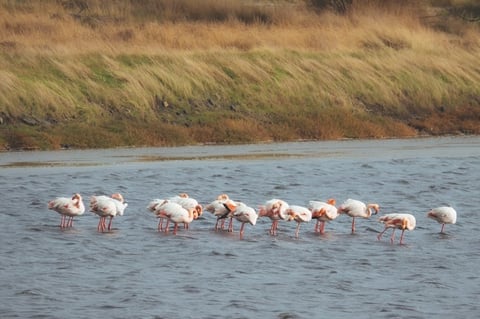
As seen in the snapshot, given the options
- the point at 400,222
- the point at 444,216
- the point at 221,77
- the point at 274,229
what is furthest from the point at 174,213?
the point at 221,77

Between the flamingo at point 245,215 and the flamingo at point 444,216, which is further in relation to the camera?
the flamingo at point 444,216

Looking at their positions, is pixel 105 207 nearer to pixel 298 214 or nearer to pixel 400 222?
pixel 298 214

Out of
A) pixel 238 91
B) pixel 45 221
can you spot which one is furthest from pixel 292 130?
pixel 45 221

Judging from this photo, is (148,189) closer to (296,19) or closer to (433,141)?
(433,141)

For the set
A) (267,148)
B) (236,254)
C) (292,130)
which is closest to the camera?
(236,254)

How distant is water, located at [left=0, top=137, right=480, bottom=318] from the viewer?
540 inches

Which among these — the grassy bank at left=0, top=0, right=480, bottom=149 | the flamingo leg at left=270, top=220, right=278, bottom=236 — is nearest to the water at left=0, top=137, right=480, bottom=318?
the flamingo leg at left=270, top=220, right=278, bottom=236

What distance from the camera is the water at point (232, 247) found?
540 inches

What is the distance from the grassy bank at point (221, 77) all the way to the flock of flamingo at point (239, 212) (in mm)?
8555

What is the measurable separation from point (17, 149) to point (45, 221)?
7667 mm

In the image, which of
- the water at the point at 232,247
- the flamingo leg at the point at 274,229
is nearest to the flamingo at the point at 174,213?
the water at the point at 232,247

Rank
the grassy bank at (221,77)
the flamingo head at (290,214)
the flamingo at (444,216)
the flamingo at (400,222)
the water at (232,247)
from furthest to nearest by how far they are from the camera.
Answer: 1. the grassy bank at (221,77)
2. the flamingo at (444,216)
3. the flamingo head at (290,214)
4. the flamingo at (400,222)
5. the water at (232,247)

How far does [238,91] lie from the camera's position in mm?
30969

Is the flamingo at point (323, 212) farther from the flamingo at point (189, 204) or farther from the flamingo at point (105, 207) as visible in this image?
the flamingo at point (105, 207)
